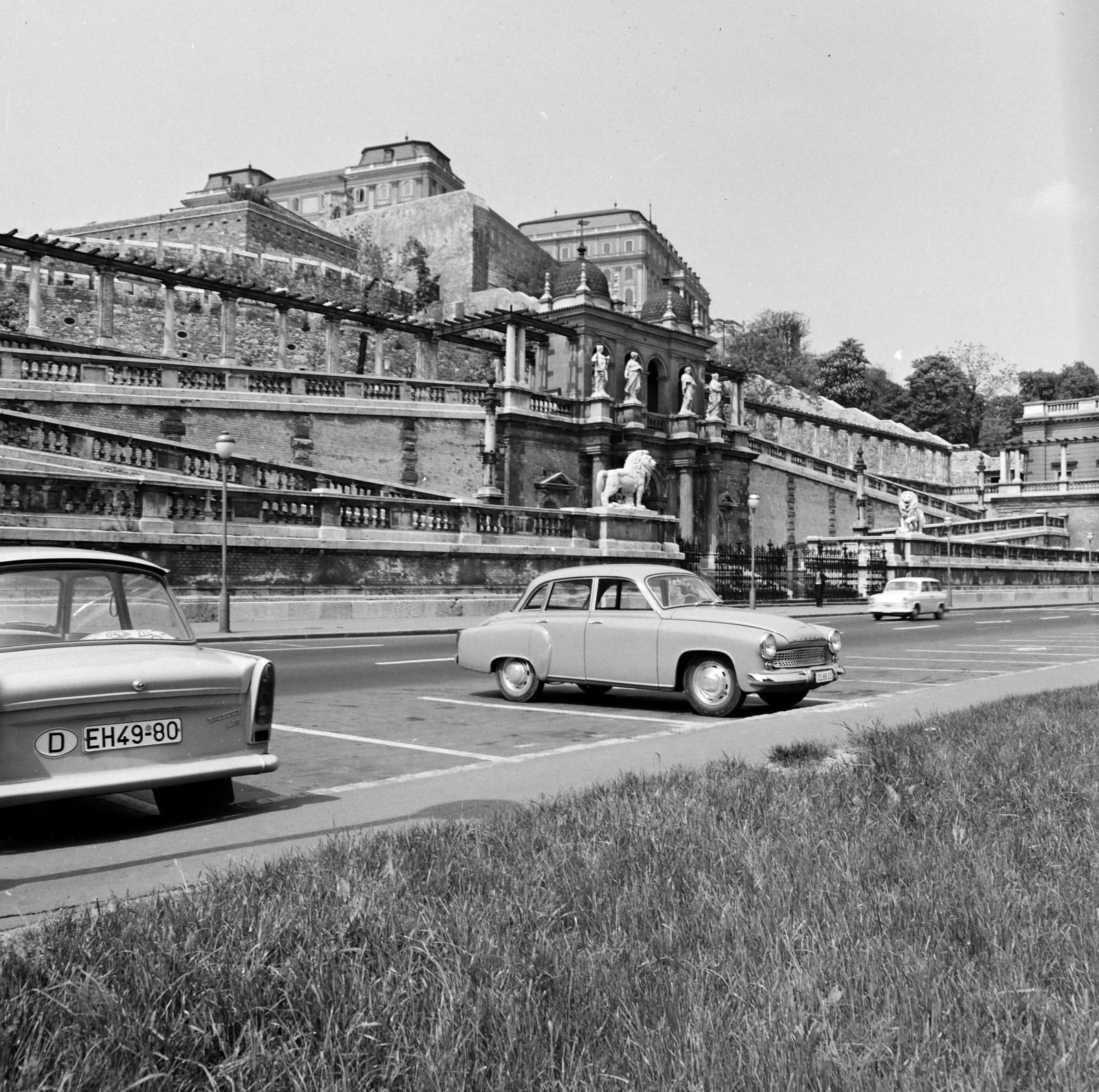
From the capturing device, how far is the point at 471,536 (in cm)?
2966

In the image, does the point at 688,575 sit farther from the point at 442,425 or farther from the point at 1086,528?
→ the point at 1086,528

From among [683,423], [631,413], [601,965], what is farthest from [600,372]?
[601,965]

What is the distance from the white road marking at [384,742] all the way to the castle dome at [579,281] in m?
40.8

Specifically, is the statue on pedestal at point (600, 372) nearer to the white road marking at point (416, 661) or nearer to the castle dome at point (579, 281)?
the castle dome at point (579, 281)

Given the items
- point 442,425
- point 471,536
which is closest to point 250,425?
point 442,425

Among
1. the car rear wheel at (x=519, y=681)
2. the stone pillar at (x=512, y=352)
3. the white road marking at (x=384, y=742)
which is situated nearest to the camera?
the white road marking at (x=384, y=742)

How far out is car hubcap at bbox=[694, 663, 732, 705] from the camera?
1093 cm

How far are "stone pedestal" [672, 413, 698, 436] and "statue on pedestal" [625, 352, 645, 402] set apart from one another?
3.03m

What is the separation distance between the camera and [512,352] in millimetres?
44000

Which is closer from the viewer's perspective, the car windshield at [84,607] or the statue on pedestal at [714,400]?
the car windshield at [84,607]

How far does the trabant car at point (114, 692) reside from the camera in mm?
5438

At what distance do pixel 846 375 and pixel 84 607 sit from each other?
4400 inches

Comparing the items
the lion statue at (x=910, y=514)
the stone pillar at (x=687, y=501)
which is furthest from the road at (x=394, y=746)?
the stone pillar at (x=687, y=501)

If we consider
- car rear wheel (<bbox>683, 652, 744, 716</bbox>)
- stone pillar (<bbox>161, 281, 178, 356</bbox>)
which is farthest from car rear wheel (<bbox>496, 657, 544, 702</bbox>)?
stone pillar (<bbox>161, 281, 178, 356</bbox>)
